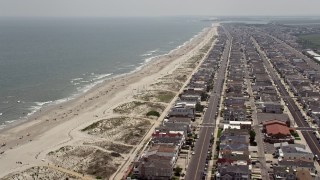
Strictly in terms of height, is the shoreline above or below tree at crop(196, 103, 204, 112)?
below

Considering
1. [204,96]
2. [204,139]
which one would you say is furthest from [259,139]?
[204,96]

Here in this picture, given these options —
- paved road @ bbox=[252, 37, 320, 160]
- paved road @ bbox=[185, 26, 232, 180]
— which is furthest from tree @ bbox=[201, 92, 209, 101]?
paved road @ bbox=[252, 37, 320, 160]

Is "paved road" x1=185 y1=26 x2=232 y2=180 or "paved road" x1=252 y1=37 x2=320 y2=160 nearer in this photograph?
"paved road" x1=185 y1=26 x2=232 y2=180

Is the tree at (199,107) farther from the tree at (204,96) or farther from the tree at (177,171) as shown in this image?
the tree at (177,171)

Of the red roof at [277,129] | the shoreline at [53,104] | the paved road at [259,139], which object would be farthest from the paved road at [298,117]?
the shoreline at [53,104]

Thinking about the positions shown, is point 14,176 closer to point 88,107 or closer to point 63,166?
point 63,166

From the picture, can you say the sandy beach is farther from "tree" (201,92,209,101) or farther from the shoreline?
"tree" (201,92,209,101)

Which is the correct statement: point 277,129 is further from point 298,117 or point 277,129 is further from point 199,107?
point 199,107
